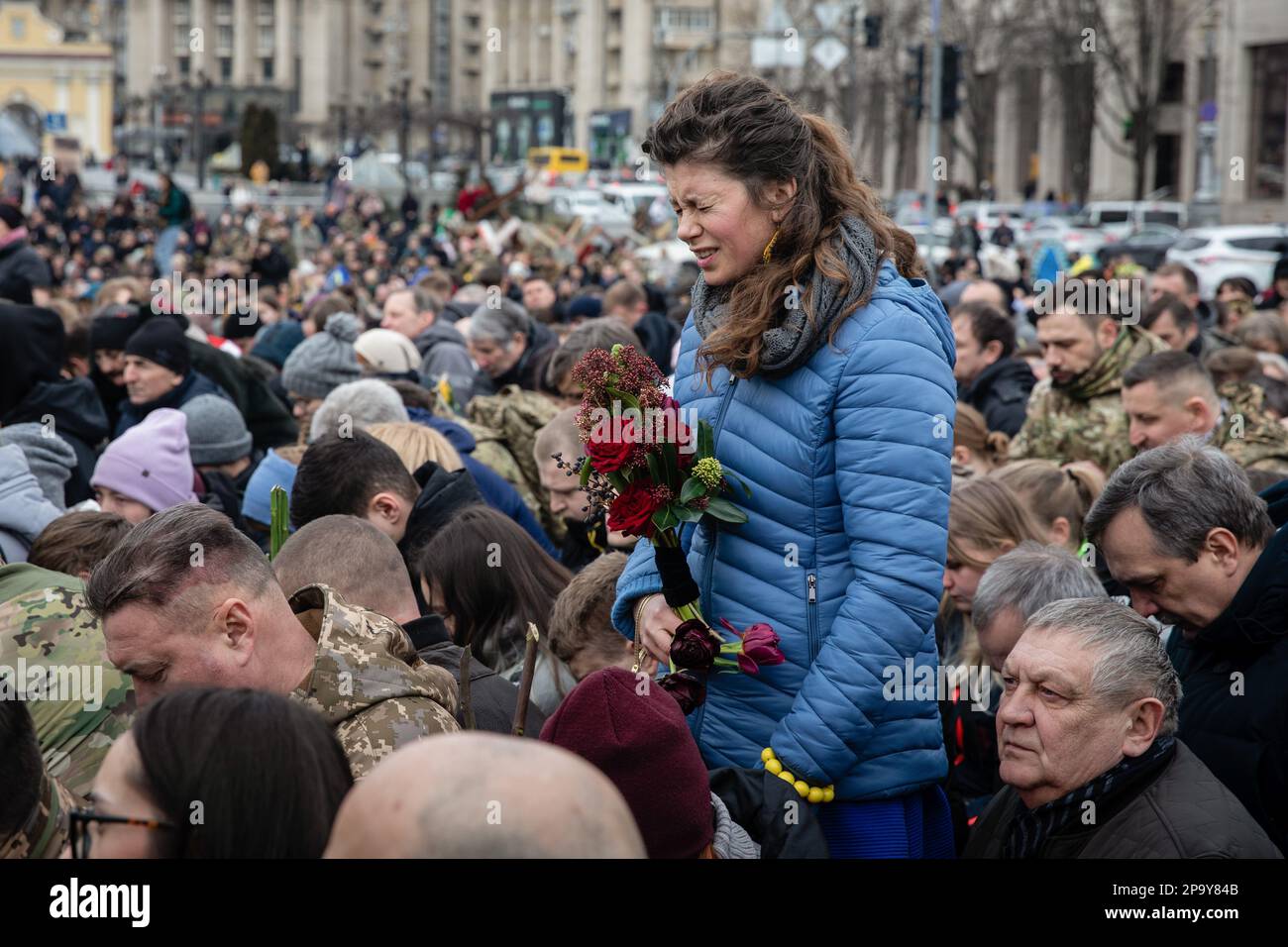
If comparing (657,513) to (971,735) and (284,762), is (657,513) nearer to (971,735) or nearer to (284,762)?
(284,762)

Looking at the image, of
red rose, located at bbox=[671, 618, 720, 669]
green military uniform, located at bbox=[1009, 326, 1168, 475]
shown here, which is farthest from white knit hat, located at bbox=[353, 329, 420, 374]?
red rose, located at bbox=[671, 618, 720, 669]

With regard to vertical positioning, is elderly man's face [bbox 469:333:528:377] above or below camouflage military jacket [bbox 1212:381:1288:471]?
above

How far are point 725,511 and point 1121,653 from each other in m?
0.89

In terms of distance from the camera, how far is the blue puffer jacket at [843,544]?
3.32 meters

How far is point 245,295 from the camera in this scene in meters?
13.6

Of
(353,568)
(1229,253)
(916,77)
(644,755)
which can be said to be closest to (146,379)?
(353,568)

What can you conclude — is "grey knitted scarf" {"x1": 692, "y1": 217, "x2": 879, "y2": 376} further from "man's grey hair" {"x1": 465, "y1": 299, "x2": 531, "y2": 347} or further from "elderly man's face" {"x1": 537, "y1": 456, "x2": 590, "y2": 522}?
"man's grey hair" {"x1": 465, "y1": 299, "x2": 531, "y2": 347}

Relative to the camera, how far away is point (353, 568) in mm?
4273

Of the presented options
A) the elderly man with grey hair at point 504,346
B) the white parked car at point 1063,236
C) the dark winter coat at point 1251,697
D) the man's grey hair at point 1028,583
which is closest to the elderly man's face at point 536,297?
the elderly man with grey hair at point 504,346

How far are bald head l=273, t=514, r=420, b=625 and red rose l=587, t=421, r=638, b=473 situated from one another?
0.94 metres

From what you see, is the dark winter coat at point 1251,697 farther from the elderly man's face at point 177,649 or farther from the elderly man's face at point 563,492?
the elderly man's face at point 563,492

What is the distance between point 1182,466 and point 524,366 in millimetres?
5685

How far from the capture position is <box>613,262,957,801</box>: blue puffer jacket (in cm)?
332
